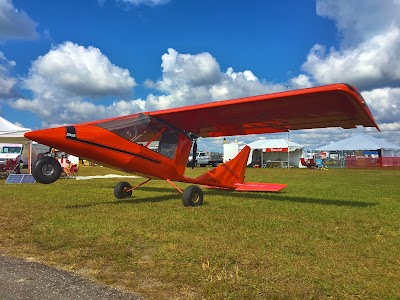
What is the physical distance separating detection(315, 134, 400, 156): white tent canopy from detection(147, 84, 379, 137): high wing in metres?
35.4

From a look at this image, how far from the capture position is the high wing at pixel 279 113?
24.8ft

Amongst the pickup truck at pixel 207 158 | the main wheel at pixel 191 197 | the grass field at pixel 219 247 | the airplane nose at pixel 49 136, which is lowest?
the grass field at pixel 219 247

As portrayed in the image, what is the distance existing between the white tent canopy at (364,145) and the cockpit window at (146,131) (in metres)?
37.7

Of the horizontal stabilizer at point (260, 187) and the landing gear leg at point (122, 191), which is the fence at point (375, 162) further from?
the landing gear leg at point (122, 191)

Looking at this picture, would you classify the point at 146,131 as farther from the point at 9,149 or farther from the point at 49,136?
the point at 9,149

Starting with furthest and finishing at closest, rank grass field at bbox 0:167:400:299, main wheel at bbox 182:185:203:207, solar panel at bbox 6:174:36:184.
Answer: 1. solar panel at bbox 6:174:36:184
2. main wheel at bbox 182:185:203:207
3. grass field at bbox 0:167:400:299

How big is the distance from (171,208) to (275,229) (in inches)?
129

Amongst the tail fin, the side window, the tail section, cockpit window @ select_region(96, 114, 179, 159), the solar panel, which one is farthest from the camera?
the solar panel

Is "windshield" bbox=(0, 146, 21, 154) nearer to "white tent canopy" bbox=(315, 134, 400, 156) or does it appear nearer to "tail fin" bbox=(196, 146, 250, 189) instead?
"tail fin" bbox=(196, 146, 250, 189)

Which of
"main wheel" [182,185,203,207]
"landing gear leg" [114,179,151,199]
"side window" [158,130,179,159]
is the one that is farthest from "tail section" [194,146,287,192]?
"landing gear leg" [114,179,151,199]

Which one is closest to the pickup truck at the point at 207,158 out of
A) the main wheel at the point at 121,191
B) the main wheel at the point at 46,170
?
the main wheel at the point at 121,191

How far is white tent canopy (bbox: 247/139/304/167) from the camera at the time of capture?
1663 inches

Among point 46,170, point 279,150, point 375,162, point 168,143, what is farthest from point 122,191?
point 375,162

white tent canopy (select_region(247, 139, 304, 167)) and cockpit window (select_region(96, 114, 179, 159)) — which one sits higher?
white tent canopy (select_region(247, 139, 304, 167))
